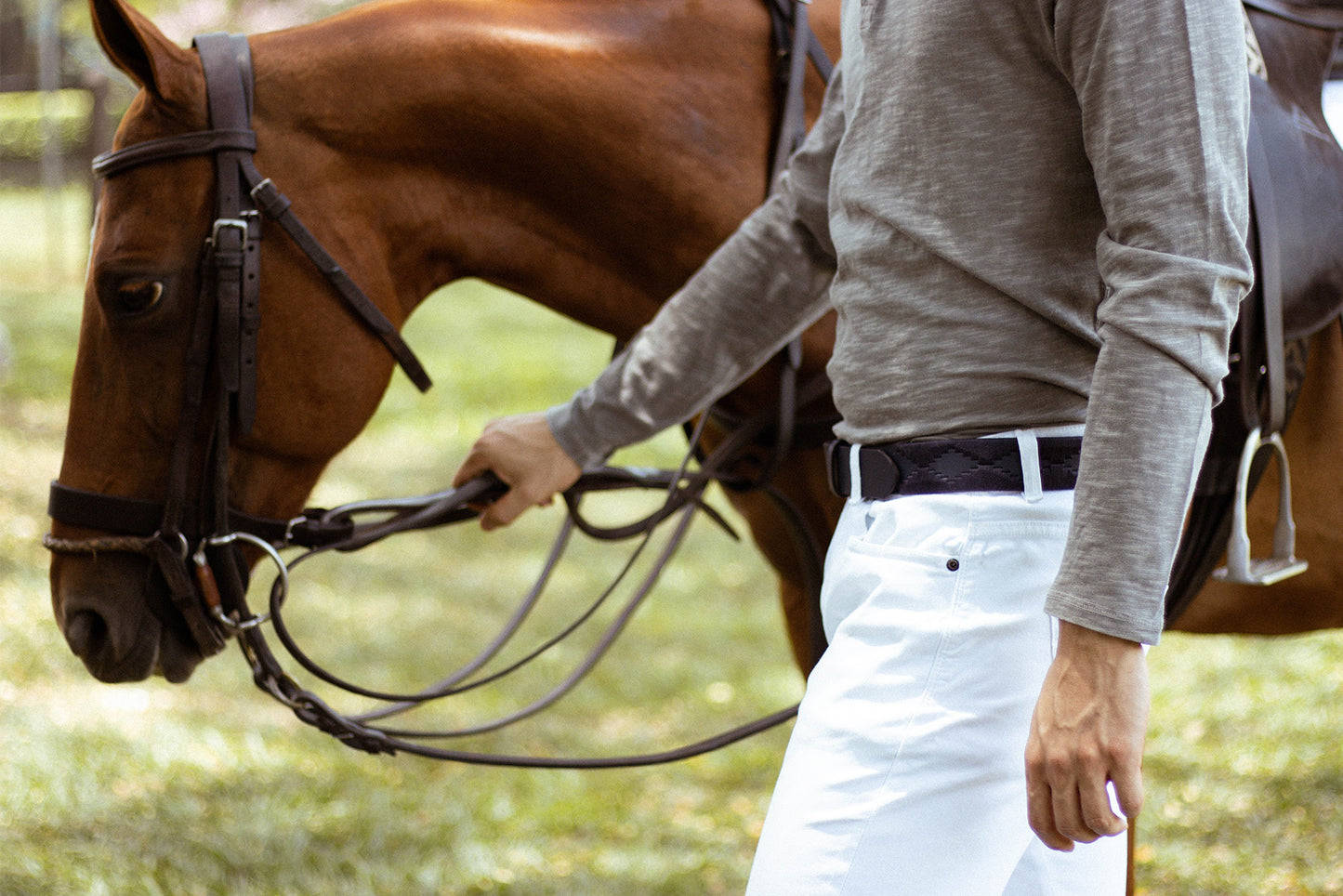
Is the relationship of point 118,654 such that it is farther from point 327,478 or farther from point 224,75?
point 327,478

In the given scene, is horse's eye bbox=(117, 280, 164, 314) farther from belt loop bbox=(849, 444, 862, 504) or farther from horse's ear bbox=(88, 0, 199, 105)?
belt loop bbox=(849, 444, 862, 504)

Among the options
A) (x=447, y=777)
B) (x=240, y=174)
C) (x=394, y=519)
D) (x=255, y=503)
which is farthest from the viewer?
(x=447, y=777)

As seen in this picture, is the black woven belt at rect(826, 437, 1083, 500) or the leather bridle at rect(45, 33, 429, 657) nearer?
the black woven belt at rect(826, 437, 1083, 500)

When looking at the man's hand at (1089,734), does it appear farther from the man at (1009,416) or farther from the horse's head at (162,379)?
the horse's head at (162,379)

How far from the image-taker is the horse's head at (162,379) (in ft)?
5.85

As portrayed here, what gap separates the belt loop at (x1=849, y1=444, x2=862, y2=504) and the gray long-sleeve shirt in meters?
0.02

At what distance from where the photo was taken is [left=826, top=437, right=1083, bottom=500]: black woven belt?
1.19 meters

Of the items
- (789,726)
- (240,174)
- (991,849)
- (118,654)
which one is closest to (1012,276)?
(991,849)

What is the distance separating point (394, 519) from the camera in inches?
80.9

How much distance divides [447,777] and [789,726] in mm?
1300

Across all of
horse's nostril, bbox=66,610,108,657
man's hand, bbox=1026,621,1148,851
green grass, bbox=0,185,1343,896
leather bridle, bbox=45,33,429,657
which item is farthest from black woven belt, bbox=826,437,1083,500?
green grass, bbox=0,185,1343,896

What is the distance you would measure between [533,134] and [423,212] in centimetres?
22

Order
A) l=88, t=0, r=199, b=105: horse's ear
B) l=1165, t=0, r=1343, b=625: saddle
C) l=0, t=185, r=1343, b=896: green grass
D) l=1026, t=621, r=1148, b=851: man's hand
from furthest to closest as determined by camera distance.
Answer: l=0, t=185, r=1343, b=896: green grass, l=1165, t=0, r=1343, b=625: saddle, l=88, t=0, r=199, b=105: horse's ear, l=1026, t=621, r=1148, b=851: man's hand

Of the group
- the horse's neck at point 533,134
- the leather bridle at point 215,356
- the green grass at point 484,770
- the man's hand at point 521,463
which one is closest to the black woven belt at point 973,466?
the man's hand at point 521,463
